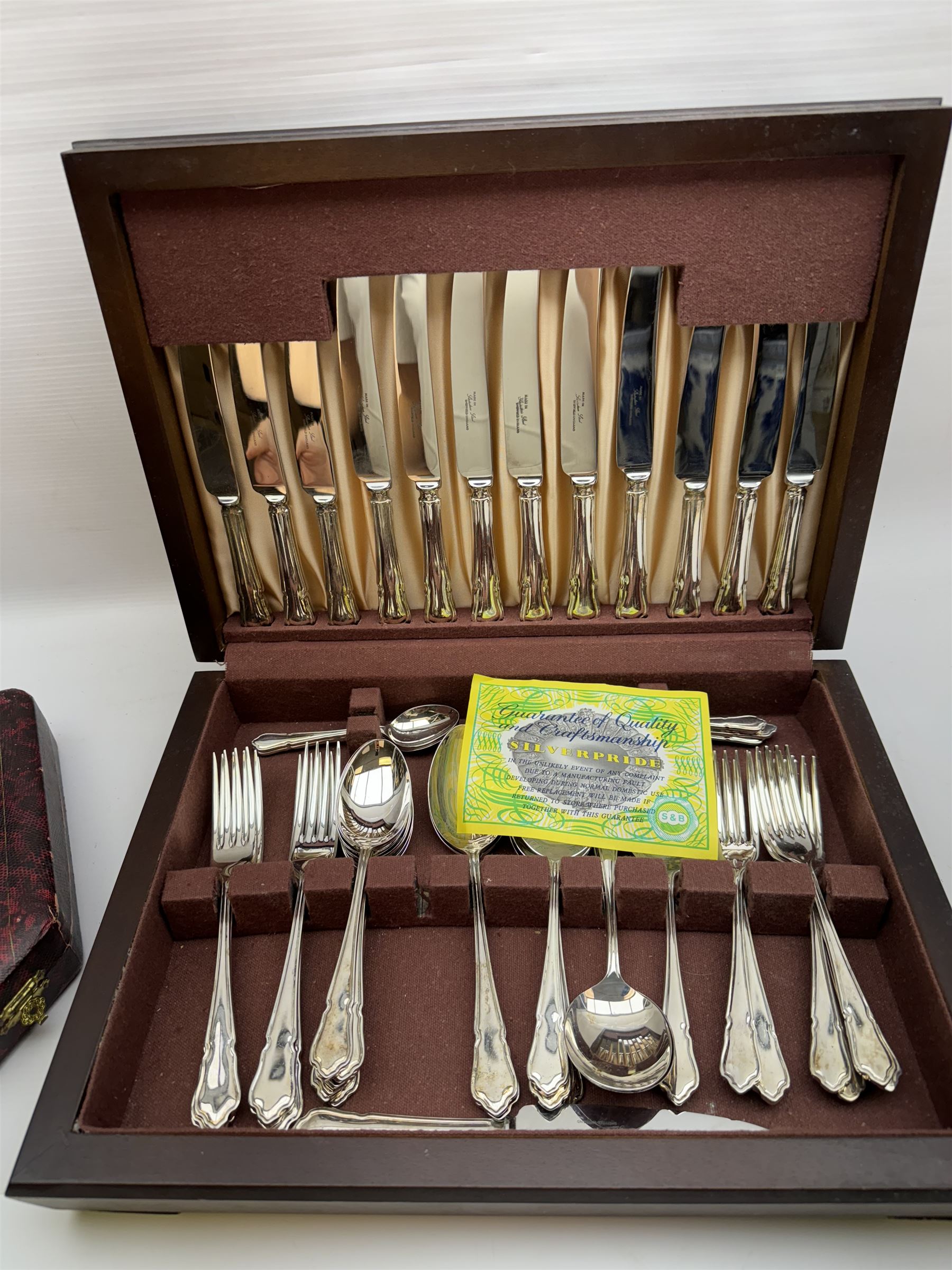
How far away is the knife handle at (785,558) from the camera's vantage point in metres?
1.03

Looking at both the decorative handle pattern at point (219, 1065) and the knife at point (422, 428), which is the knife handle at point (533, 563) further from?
the decorative handle pattern at point (219, 1065)

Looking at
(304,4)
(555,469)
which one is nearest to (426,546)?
(555,469)

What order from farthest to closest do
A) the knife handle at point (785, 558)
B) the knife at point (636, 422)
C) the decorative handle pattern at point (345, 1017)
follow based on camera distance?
the knife handle at point (785, 558) → the knife at point (636, 422) → the decorative handle pattern at point (345, 1017)

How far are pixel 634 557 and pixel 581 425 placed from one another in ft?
0.55

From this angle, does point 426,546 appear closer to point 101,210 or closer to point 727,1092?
point 101,210

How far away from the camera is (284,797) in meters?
1.04

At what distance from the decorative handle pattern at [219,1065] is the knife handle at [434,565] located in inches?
17.3

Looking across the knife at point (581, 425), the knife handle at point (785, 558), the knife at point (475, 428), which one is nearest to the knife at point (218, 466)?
the knife at point (475, 428)

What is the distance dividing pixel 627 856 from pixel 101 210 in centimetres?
78

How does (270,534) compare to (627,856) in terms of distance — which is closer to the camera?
(627,856)

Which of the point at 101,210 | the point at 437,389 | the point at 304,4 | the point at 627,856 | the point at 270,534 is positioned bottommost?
the point at 627,856

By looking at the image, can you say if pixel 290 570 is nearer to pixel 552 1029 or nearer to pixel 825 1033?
pixel 552 1029

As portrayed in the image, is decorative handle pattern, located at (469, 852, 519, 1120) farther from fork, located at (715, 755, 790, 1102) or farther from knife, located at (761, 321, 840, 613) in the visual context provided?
knife, located at (761, 321, 840, 613)

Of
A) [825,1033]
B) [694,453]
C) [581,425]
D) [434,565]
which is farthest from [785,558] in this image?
[825,1033]
